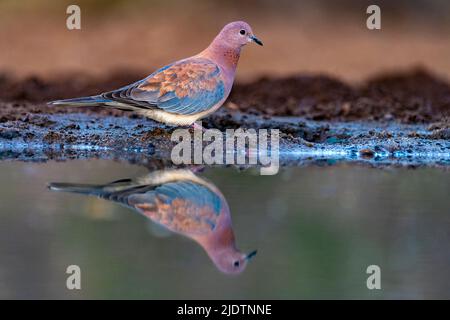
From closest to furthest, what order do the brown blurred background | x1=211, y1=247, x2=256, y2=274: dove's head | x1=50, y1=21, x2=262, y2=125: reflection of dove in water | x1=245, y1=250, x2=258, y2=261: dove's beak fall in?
1. x1=211, y1=247, x2=256, y2=274: dove's head
2. x1=245, y1=250, x2=258, y2=261: dove's beak
3. x1=50, y1=21, x2=262, y2=125: reflection of dove in water
4. the brown blurred background

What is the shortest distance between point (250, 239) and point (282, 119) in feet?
18.2

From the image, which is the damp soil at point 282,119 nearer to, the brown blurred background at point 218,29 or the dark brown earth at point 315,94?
the dark brown earth at point 315,94

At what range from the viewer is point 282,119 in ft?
37.2

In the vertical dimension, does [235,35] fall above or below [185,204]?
above

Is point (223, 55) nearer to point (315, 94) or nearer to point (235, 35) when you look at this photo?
point (235, 35)

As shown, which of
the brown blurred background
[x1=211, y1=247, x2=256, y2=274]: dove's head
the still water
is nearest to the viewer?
the still water

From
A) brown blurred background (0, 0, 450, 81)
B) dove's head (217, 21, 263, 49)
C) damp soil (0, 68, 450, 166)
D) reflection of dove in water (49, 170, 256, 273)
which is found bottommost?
reflection of dove in water (49, 170, 256, 273)

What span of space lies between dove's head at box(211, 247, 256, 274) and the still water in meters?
0.03

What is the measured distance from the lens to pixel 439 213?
6.71 meters

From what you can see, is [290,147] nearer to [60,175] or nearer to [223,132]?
[223,132]

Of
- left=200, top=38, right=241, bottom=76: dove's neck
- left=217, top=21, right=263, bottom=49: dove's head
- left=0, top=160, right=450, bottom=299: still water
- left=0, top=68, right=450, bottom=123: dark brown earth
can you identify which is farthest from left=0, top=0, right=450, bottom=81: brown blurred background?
left=0, top=160, right=450, bottom=299: still water

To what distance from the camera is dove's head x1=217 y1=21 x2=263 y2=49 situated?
371 inches

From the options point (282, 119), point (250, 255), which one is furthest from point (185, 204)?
point (282, 119)

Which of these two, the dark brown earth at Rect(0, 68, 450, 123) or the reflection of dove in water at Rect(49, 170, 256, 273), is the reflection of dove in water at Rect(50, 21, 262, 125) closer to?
the reflection of dove in water at Rect(49, 170, 256, 273)
